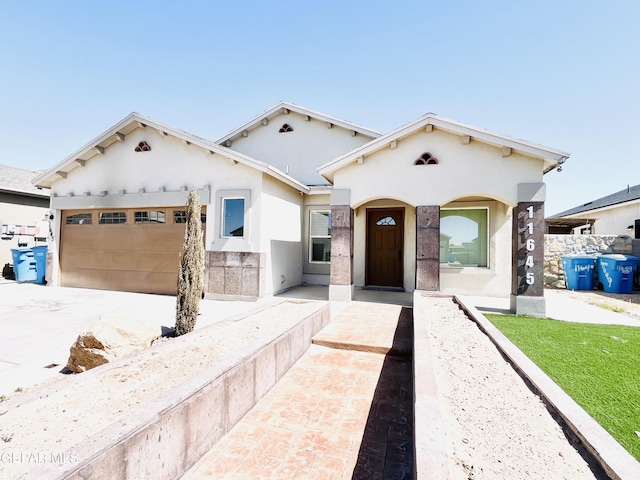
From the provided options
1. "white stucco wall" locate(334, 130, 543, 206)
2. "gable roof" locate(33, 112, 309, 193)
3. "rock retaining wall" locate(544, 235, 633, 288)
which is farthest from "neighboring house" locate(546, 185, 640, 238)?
"gable roof" locate(33, 112, 309, 193)

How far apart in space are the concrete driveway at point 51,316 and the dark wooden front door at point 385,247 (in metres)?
4.83

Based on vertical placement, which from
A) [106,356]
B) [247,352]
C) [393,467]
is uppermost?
[247,352]

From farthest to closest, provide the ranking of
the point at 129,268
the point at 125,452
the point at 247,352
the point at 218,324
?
1. the point at 129,268
2. the point at 218,324
3. the point at 247,352
4. the point at 125,452

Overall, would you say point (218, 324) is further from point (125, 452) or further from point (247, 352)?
point (125, 452)

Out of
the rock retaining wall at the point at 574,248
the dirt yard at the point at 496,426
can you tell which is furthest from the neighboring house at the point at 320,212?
Result: the dirt yard at the point at 496,426

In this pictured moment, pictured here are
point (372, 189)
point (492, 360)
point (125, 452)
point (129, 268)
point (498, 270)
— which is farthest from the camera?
point (129, 268)

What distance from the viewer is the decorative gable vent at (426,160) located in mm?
8125

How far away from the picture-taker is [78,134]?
13.7 metres

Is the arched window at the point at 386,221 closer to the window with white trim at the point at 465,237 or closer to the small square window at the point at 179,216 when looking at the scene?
the window with white trim at the point at 465,237

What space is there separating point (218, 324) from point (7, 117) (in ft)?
53.4

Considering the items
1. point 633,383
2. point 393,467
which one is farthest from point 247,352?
point 633,383

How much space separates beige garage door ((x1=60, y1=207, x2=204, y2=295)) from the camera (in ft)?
32.2

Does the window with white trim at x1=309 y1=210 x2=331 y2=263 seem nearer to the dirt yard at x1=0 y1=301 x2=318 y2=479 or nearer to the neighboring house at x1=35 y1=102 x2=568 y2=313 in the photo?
the neighboring house at x1=35 y1=102 x2=568 y2=313

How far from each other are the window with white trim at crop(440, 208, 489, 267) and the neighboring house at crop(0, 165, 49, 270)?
1881 cm
